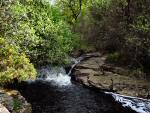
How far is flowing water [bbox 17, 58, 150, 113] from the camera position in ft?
93.6

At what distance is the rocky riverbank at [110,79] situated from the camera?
108 feet

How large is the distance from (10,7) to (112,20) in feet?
64.8

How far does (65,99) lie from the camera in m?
31.2

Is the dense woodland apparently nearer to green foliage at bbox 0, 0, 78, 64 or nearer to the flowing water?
green foliage at bbox 0, 0, 78, 64

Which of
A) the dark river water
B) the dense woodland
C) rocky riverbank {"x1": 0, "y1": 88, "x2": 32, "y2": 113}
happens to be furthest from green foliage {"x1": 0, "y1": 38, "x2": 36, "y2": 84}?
the dark river water

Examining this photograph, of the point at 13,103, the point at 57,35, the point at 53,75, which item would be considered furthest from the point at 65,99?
the point at 53,75

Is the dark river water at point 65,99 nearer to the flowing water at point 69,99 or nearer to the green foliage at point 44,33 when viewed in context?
the flowing water at point 69,99

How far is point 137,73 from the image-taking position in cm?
3678

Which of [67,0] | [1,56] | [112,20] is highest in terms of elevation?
→ [67,0]

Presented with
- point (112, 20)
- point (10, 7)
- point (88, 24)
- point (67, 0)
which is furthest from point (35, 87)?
point (67, 0)

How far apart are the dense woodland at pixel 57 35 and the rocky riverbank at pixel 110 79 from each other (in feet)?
5.83

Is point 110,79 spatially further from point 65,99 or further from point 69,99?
point 65,99

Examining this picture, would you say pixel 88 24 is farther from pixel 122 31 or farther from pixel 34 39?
pixel 34 39

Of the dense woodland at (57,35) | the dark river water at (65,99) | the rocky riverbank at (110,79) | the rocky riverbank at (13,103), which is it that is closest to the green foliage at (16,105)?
the rocky riverbank at (13,103)
